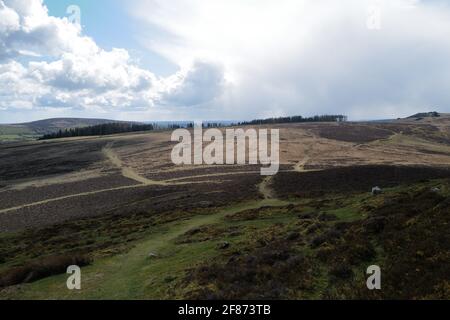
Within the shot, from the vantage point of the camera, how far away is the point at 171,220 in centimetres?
4025

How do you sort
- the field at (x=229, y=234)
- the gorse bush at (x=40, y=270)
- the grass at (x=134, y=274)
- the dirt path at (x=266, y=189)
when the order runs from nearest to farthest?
1. the field at (x=229, y=234)
2. the grass at (x=134, y=274)
3. the gorse bush at (x=40, y=270)
4. the dirt path at (x=266, y=189)

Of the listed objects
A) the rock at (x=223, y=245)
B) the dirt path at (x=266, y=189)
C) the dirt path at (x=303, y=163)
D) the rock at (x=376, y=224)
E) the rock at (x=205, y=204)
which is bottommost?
the rock at (x=205, y=204)

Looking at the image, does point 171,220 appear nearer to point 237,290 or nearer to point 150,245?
point 150,245

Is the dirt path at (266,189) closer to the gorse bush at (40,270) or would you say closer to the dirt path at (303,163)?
the dirt path at (303,163)

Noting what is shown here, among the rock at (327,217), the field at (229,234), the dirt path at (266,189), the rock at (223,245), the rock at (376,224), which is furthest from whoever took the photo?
the dirt path at (266,189)

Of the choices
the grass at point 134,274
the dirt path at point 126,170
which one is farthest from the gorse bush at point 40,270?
the dirt path at point 126,170

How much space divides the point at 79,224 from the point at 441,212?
38.6 m

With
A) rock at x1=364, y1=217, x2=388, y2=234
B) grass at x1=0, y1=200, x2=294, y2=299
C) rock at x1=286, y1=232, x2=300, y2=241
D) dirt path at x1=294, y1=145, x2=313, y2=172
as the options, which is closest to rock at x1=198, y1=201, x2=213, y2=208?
grass at x1=0, y1=200, x2=294, y2=299

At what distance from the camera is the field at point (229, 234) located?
16.4 m

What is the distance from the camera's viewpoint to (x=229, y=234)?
28.9 m

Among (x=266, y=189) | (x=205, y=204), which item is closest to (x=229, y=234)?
(x=205, y=204)

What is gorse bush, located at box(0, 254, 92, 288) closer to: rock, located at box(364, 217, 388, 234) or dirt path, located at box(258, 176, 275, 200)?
rock, located at box(364, 217, 388, 234)
